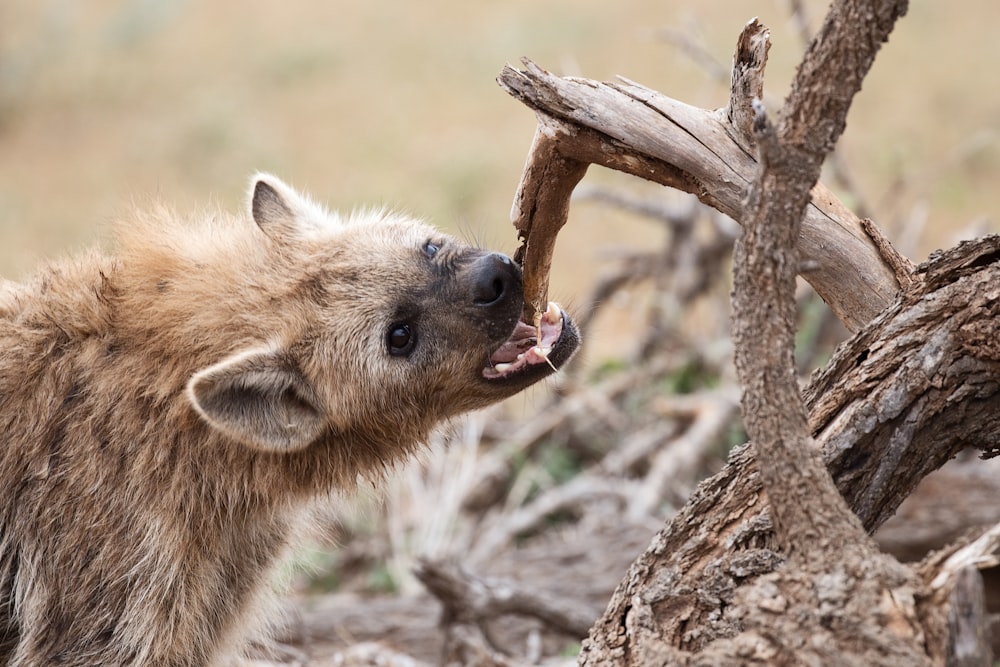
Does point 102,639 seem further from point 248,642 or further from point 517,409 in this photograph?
point 517,409

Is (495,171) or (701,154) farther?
(495,171)

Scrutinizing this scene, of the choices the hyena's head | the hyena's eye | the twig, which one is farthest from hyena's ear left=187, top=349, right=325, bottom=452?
the twig

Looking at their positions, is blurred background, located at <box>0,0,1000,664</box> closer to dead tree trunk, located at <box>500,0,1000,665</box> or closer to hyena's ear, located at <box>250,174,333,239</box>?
hyena's ear, located at <box>250,174,333,239</box>

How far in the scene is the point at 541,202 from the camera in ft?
11.1

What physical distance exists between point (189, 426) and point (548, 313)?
139 centimetres

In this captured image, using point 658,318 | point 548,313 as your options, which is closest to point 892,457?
point 548,313

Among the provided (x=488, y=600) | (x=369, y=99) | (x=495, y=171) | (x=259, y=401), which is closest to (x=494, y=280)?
(x=259, y=401)

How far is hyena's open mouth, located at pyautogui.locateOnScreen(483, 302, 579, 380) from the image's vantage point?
3975 millimetres

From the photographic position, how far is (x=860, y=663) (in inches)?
79.2

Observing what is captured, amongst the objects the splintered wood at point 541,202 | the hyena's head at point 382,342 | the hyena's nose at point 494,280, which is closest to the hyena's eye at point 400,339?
the hyena's head at point 382,342

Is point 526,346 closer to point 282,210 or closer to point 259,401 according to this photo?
point 259,401

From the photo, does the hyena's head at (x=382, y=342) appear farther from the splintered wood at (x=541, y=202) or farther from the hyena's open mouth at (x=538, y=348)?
the splintered wood at (x=541, y=202)

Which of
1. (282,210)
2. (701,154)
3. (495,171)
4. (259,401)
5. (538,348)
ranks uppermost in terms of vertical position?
(495,171)

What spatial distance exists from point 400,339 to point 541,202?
0.82 meters
